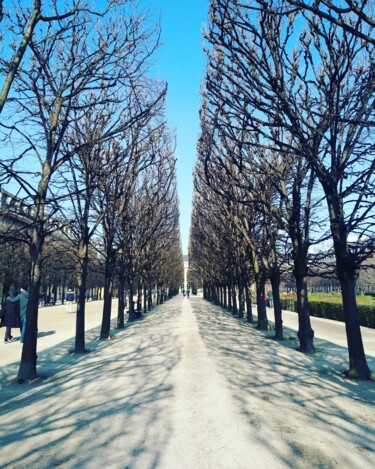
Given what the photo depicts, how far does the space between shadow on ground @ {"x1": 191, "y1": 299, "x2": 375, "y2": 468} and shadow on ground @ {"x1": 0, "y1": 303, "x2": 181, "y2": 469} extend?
1.39 m

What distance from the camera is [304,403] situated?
590 cm

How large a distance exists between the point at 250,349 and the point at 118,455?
306 inches

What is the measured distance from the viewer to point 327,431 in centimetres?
470

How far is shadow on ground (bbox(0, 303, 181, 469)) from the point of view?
402 cm

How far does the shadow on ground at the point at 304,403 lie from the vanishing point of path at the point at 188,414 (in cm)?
2

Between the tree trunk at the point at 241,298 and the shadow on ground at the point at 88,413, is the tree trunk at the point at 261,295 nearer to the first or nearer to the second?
the tree trunk at the point at 241,298

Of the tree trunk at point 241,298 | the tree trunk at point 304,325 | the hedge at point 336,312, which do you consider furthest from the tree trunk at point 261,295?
the tree trunk at point 241,298

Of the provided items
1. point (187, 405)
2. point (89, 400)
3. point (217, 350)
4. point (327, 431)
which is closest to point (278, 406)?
point (327, 431)

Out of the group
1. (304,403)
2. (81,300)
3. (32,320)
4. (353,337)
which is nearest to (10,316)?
(81,300)

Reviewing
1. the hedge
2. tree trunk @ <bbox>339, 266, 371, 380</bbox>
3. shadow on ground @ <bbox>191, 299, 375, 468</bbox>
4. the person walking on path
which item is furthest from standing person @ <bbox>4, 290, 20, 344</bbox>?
the hedge

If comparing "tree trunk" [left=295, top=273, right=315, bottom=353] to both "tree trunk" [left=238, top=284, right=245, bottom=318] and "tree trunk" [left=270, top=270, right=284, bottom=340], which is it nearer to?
"tree trunk" [left=270, top=270, right=284, bottom=340]

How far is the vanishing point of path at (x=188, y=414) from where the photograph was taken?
13.0 feet

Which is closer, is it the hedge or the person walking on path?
the person walking on path

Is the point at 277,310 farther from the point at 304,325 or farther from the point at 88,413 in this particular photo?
the point at 88,413
